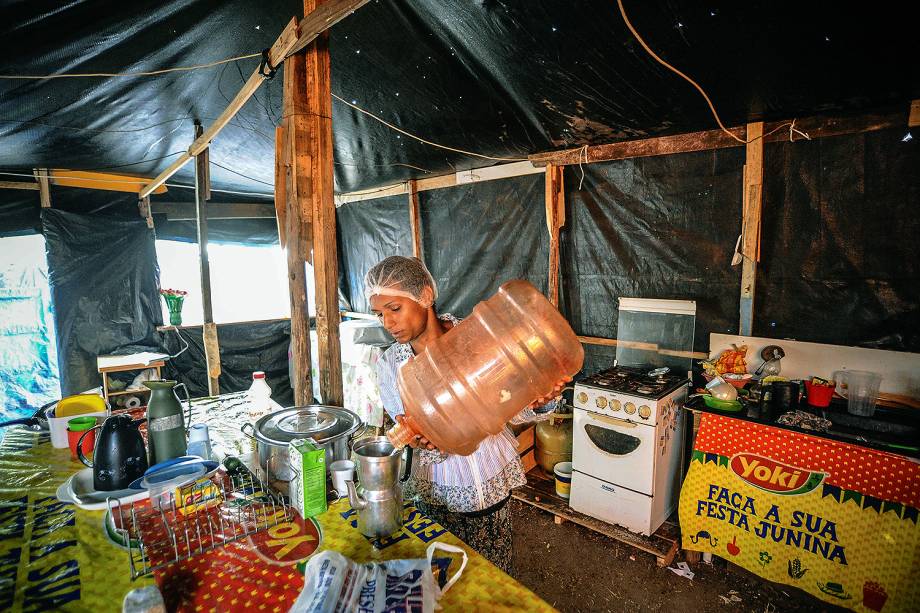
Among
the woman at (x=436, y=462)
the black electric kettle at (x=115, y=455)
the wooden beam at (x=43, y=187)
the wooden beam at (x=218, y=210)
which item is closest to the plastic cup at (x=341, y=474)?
the woman at (x=436, y=462)

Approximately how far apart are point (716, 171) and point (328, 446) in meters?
3.84

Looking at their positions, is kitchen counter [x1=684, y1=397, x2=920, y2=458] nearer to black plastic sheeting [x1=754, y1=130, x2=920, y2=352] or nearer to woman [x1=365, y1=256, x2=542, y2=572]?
black plastic sheeting [x1=754, y1=130, x2=920, y2=352]

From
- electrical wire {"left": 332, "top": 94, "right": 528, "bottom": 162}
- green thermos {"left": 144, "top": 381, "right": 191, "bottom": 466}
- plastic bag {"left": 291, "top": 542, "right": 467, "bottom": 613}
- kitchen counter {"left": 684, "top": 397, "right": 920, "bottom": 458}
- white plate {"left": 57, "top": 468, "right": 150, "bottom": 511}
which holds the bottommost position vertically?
kitchen counter {"left": 684, "top": 397, "right": 920, "bottom": 458}

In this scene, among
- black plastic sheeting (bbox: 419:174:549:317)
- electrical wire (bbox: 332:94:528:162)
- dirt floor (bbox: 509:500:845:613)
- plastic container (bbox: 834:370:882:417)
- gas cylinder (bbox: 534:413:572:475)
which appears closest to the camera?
plastic container (bbox: 834:370:882:417)

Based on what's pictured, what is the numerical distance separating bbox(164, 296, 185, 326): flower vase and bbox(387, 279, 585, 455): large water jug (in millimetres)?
6821

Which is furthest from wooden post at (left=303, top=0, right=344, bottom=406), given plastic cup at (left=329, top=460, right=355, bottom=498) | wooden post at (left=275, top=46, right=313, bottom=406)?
plastic cup at (left=329, top=460, right=355, bottom=498)

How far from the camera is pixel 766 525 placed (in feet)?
9.71

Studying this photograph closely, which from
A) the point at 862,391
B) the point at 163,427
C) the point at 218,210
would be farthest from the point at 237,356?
the point at 862,391

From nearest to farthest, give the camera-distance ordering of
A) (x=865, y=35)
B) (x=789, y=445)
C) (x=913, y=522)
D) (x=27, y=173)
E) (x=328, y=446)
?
1. (x=328, y=446)
2. (x=865, y=35)
3. (x=913, y=522)
4. (x=789, y=445)
5. (x=27, y=173)

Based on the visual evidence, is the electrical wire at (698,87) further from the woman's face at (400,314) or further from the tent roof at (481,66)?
the woman's face at (400,314)

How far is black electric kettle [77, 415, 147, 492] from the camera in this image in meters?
1.77

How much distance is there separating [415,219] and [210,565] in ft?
17.7

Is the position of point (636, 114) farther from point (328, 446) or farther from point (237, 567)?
point (237, 567)

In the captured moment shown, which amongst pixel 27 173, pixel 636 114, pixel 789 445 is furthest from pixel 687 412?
pixel 27 173
